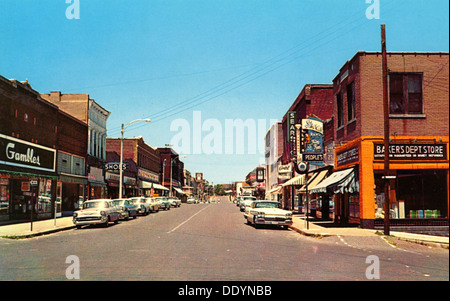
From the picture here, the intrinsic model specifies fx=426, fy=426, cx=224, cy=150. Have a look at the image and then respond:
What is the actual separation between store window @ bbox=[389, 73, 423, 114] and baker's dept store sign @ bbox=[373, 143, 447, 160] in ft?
7.32

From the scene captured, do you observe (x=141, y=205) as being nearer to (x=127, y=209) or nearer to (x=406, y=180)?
(x=127, y=209)

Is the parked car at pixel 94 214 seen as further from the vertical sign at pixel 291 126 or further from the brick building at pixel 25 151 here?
the vertical sign at pixel 291 126

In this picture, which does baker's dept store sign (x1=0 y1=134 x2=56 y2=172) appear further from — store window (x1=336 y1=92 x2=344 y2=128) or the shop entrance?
the shop entrance

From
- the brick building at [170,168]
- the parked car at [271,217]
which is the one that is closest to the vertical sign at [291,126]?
the parked car at [271,217]

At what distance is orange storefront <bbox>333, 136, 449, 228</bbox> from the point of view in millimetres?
20766

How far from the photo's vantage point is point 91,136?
139 feet

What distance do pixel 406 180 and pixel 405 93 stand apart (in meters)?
5.19

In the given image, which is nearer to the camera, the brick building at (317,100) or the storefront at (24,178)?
the storefront at (24,178)

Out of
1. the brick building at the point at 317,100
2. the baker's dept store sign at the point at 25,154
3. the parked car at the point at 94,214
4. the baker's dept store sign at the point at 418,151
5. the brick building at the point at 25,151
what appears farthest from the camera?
the brick building at the point at 317,100

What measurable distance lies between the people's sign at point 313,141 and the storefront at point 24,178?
1824 cm

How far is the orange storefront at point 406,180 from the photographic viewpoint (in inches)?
818
